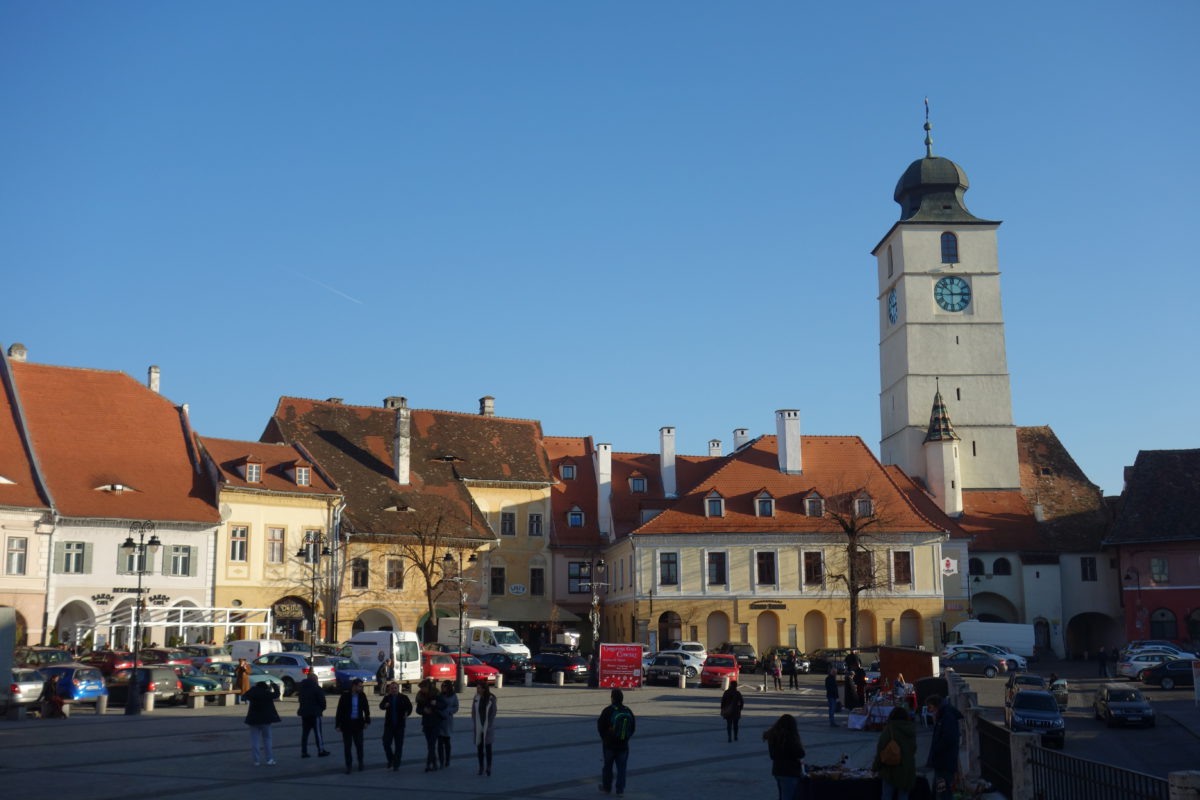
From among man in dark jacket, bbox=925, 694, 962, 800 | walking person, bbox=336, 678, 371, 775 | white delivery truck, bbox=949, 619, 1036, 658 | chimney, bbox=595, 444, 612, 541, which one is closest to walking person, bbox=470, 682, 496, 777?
walking person, bbox=336, 678, 371, 775

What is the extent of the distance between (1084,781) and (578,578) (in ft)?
185

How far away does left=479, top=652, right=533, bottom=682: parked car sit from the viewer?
47.8 m

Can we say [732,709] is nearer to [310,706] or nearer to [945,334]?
[310,706]

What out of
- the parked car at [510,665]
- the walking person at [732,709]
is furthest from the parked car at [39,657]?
the walking person at [732,709]

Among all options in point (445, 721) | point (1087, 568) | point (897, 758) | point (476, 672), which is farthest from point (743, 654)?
point (897, 758)

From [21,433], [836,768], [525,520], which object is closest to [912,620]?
[525,520]

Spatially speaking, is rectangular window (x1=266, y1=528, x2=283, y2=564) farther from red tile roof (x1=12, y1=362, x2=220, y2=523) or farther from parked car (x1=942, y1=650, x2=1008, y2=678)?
parked car (x1=942, y1=650, x2=1008, y2=678)

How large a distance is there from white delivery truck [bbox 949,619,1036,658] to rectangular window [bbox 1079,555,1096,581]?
13407 mm

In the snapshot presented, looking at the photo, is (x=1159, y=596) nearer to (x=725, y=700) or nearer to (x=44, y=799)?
(x=725, y=700)

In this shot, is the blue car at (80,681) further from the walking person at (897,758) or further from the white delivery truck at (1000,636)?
the white delivery truck at (1000,636)

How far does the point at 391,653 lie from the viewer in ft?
135

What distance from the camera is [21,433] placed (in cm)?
5253

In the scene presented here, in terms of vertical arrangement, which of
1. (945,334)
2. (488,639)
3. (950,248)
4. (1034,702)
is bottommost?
(1034,702)

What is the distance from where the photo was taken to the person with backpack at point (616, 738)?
18578 millimetres
